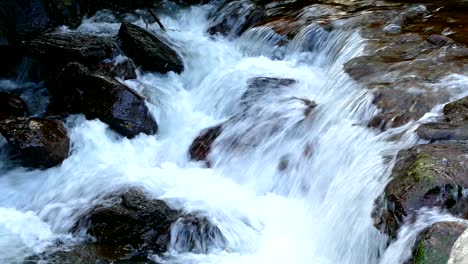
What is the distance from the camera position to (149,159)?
8.02 metres

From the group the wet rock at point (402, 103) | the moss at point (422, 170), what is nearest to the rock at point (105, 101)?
the wet rock at point (402, 103)

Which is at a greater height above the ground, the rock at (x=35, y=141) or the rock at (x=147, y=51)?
the rock at (x=147, y=51)

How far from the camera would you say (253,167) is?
24.0 feet

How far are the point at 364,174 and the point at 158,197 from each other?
99.3 inches

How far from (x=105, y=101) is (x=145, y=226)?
2782 millimetres

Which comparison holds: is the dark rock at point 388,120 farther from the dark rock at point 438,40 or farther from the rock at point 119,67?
the rock at point 119,67

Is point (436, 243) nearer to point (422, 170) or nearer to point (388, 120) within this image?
point (422, 170)

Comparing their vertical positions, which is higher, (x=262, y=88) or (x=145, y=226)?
(x=262, y=88)

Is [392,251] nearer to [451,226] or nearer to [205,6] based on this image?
[451,226]

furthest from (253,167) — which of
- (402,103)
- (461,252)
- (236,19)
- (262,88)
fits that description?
(236,19)

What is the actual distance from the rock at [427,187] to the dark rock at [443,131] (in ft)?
1.08

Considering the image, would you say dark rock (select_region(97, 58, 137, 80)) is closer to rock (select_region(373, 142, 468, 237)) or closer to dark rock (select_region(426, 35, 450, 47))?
dark rock (select_region(426, 35, 450, 47))

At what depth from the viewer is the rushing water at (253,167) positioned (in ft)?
19.0

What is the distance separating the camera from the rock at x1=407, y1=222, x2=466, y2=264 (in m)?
3.93
